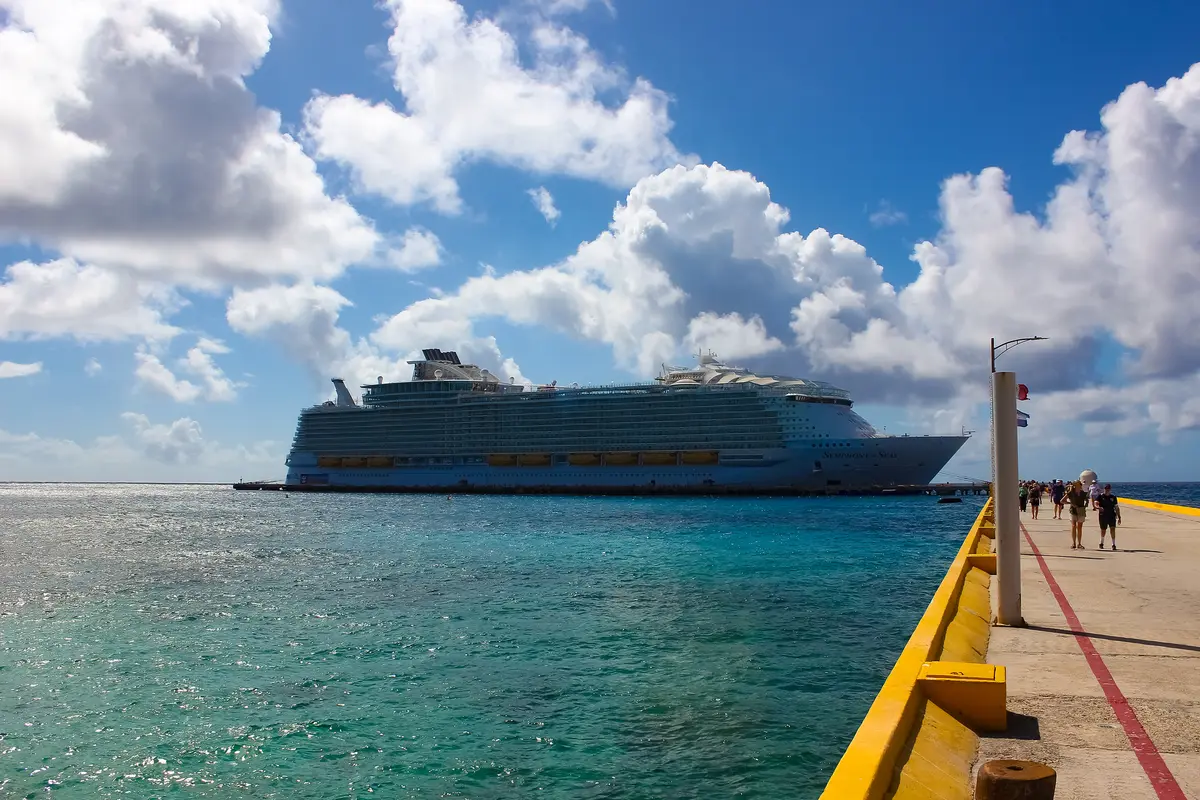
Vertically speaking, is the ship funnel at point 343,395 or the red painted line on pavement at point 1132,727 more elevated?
the ship funnel at point 343,395

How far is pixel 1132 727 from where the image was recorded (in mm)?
5797

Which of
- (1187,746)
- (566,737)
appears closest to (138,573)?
(566,737)

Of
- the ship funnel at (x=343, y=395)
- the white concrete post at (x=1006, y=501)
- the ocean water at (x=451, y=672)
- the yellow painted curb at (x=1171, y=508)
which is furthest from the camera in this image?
the ship funnel at (x=343, y=395)

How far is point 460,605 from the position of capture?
1892 centimetres

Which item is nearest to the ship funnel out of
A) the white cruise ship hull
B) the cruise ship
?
the cruise ship

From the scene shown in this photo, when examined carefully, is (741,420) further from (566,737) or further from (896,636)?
(566,737)

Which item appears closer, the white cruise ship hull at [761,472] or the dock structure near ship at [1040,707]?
the dock structure near ship at [1040,707]

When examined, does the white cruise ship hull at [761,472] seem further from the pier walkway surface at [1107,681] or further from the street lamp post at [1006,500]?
the street lamp post at [1006,500]

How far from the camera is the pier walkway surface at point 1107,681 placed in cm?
504

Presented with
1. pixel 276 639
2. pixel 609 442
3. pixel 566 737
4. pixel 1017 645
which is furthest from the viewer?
pixel 609 442

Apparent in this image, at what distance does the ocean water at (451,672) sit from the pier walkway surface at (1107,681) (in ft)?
7.43

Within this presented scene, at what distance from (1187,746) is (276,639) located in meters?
14.3

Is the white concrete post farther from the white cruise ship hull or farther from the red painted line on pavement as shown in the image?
the white cruise ship hull

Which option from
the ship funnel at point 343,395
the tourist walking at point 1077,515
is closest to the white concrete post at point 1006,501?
the tourist walking at point 1077,515
